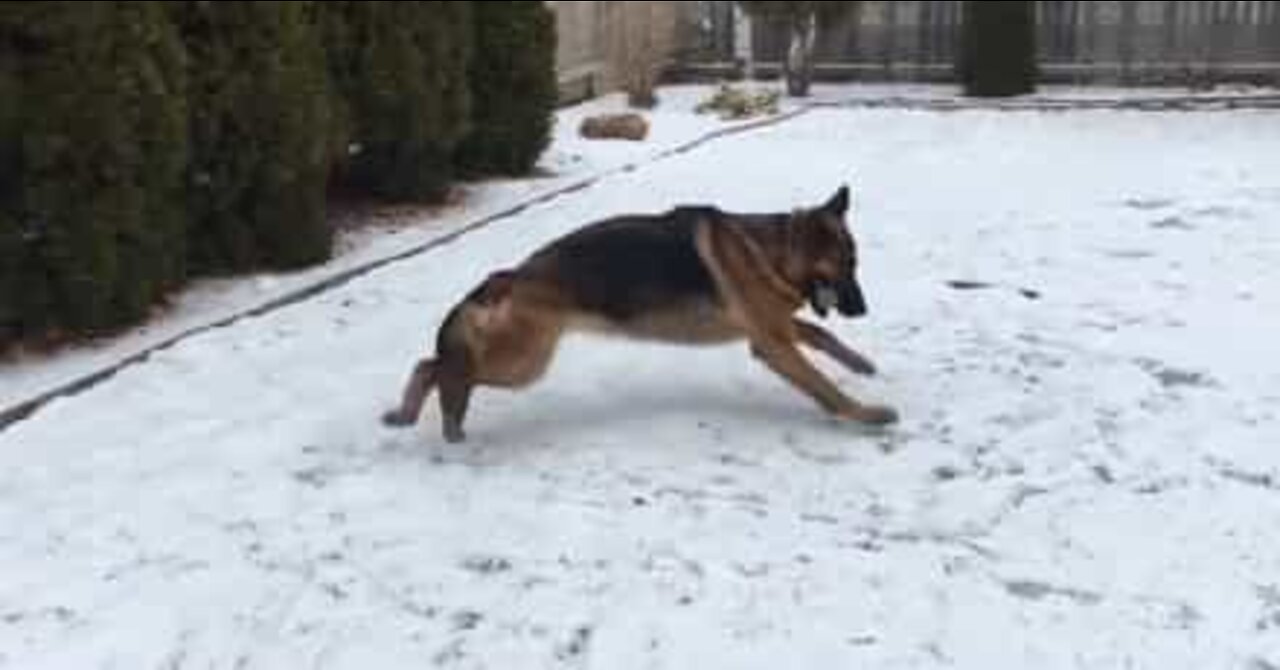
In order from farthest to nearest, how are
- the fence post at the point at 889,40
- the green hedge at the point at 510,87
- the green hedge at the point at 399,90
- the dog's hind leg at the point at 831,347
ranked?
the fence post at the point at 889,40
the green hedge at the point at 510,87
the green hedge at the point at 399,90
the dog's hind leg at the point at 831,347

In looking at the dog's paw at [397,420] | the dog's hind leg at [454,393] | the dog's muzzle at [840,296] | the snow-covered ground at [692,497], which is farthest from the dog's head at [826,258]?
the dog's paw at [397,420]

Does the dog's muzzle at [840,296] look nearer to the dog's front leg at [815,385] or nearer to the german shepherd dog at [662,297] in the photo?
the german shepherd dog at [662,297]

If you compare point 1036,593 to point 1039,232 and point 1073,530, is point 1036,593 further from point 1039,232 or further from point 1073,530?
point 1039,232

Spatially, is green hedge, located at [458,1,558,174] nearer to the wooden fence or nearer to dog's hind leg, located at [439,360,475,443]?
dog's hind leg, located at [439,360,475,443]

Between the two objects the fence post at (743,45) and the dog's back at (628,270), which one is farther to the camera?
the fence post at (743,45)

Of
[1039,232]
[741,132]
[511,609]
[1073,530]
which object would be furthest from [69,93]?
[741,132]

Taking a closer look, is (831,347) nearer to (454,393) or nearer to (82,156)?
(454,393)

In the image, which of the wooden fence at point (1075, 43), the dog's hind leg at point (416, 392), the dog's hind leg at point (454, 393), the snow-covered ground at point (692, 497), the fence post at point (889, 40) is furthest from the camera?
the fence post at point (889, 40)

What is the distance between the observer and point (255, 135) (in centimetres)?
677

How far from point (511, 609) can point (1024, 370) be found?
2.28 m

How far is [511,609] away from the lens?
359 cm

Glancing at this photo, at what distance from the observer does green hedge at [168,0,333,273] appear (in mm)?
6508

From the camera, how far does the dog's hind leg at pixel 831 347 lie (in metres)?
5.16

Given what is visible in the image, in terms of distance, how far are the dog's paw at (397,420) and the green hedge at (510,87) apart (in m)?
4.60
